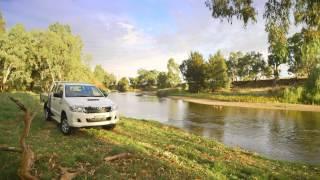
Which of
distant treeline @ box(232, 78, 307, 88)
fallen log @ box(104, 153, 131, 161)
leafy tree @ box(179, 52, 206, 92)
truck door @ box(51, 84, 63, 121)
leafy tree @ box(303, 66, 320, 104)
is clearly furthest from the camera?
leafy tree @ box(179, 52, 206, 92)

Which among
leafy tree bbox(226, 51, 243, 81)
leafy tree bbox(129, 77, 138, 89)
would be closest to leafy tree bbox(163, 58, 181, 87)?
leafy tree bbox(226, 51, 243, 81)

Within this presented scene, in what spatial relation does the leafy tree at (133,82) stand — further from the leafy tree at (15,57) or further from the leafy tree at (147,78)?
the leafy tree at (15,57)

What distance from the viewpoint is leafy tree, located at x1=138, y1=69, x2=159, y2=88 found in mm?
150775

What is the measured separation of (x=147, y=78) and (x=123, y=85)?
39.3 feet

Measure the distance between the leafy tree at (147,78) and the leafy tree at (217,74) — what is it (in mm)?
67816

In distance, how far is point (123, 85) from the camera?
6053 inches

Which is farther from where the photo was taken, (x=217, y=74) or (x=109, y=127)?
(x=217, y=74)

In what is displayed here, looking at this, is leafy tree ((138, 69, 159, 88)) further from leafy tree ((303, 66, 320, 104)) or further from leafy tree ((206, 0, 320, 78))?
leafy tree ((206, 0, 320, 78))

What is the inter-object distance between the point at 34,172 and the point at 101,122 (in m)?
4.39

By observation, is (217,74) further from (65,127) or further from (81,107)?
(81,107)

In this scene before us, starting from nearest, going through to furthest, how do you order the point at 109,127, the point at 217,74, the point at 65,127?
the point at 65,127
the point at 109,127
the point at 217,74

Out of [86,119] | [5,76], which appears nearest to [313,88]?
[5,76]

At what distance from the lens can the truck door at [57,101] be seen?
1300 centimetres

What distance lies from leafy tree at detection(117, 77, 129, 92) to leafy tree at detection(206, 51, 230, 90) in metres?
73.7
